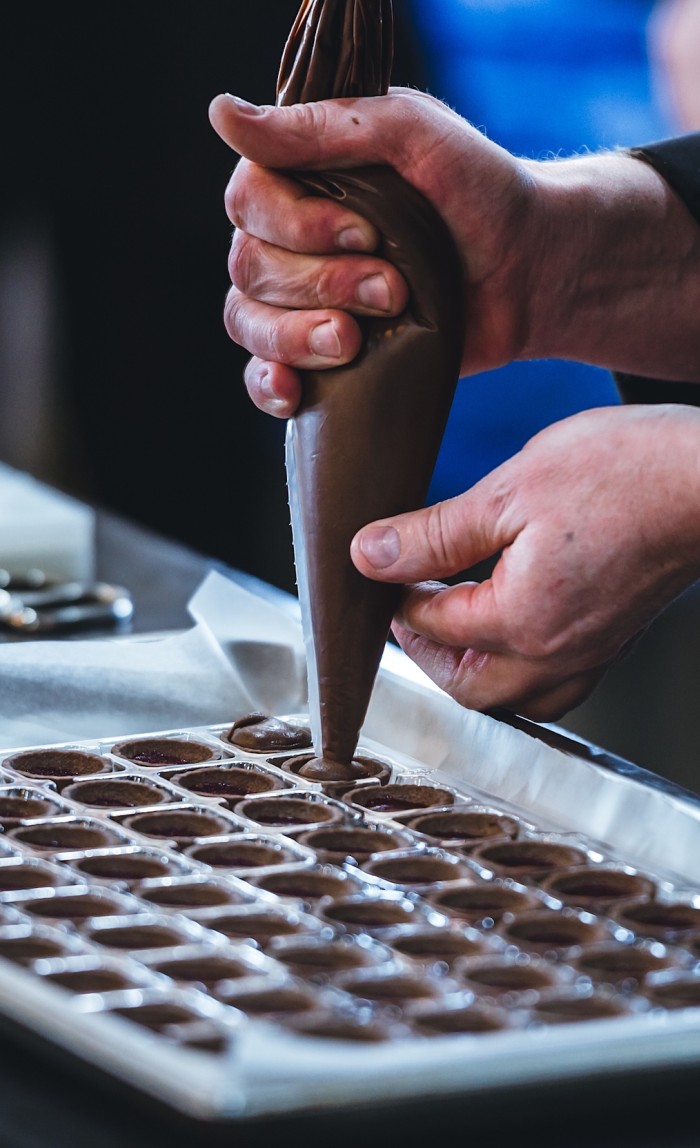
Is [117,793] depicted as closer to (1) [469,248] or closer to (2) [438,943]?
(2) [438,943]

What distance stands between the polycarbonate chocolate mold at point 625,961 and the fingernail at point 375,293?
1.52 ft

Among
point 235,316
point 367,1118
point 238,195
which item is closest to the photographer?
A: point 367,1118

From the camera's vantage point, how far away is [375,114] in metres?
1.18

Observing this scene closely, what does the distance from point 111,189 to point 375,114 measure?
3437mm

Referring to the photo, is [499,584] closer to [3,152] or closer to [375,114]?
[375,114]

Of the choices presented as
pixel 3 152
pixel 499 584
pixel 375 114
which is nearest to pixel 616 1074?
pixel 499 584

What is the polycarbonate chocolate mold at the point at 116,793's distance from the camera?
1.27 meters

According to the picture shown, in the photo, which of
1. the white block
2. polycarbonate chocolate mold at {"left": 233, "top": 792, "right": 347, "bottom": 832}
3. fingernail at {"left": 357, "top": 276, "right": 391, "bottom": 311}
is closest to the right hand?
fingernail at {"left": 357, "top": 276, "right": 391, "bottom": 311}

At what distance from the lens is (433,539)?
124cm

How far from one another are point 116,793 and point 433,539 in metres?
0.31

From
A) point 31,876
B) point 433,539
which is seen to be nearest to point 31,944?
point 31,876

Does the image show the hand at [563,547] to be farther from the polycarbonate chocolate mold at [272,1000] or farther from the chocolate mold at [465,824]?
the polycarbonate chocolate mold at [272,1000]

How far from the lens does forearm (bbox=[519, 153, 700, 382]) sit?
1.46 metres

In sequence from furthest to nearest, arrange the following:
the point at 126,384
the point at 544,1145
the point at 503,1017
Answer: the point at 126,384 → the point at 503,1017 → the point at 544,1145
